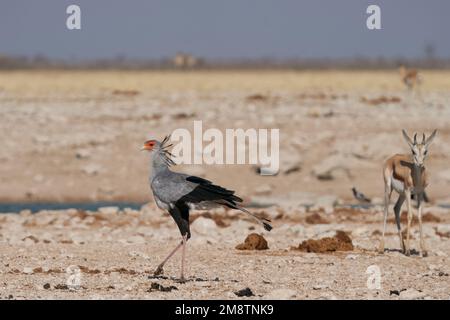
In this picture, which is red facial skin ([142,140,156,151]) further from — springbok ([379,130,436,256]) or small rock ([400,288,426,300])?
springbok ([379,130,436,256])

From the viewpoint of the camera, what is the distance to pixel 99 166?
79.3 feet

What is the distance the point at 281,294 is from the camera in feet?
33.6

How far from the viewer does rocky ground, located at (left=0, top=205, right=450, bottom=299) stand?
35.0 feet

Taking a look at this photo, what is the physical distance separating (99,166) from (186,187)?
1315cm

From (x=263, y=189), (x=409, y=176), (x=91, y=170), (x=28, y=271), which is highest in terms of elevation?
(x=409, y=176)

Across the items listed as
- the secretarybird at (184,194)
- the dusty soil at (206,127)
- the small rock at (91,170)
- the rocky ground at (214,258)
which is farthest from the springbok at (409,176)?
the small rock at (91,170)

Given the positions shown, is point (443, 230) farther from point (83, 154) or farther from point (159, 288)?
point (83, 154)

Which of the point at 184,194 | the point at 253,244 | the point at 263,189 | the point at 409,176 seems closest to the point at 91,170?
the point at 263,189

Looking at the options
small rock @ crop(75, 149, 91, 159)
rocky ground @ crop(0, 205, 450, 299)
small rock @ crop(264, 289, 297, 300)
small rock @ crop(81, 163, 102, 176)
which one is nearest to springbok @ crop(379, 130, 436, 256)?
rocky ground @ crop(0, 205, 450, 299)

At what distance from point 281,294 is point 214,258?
315cm

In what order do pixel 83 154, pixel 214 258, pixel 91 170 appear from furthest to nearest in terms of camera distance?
pixel 83 154 < pixel 91 170 < pixel 214 258

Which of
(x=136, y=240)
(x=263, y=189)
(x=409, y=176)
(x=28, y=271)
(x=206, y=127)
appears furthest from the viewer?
(x=206, y=127)

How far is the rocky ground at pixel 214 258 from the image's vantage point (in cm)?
1068
